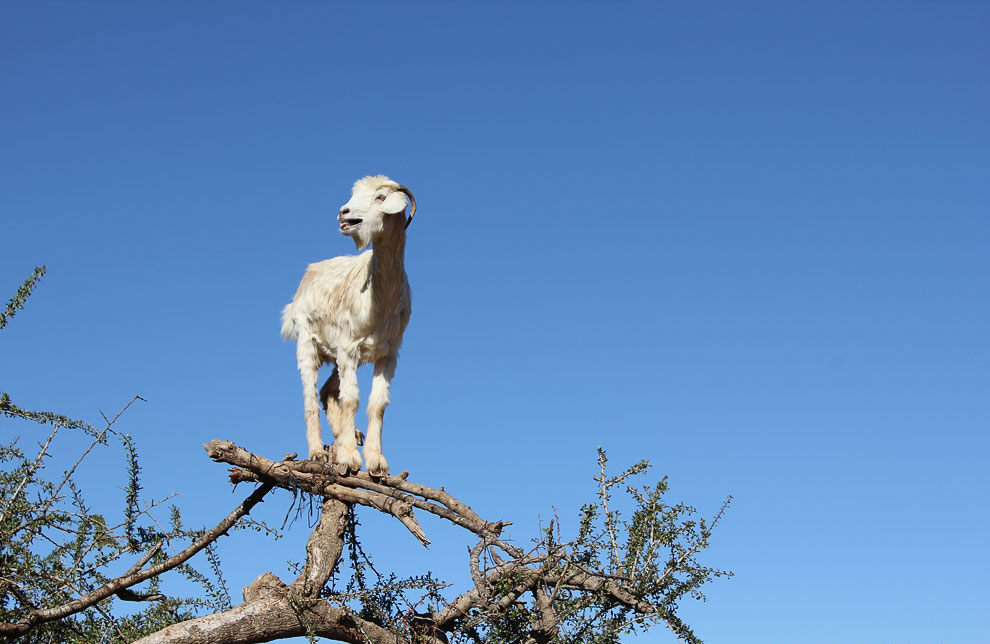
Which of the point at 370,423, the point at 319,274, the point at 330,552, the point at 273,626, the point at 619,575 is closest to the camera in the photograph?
the point at 619,575

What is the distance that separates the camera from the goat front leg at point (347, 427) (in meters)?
7.39

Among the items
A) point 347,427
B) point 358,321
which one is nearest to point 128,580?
point 347,427

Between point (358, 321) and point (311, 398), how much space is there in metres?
0.80

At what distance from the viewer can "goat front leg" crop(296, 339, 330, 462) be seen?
7.82m

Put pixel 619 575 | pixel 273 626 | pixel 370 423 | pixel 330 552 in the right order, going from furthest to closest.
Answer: pixel 370 423 < pixel 330 552 < pixel 273 626 < pixel 619 575

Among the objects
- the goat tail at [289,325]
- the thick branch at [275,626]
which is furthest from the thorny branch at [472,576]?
the goat tail at [289,325]

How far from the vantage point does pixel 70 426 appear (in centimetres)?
647

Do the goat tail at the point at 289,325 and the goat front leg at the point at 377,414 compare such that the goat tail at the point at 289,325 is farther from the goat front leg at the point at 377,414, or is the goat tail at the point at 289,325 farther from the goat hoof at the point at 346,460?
the goat hoof at the point at 346,460

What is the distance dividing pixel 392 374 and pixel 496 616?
264 centimetres

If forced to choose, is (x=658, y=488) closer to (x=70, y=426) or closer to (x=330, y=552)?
(x=330, y=552)

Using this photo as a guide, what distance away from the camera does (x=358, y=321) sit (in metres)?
7.82

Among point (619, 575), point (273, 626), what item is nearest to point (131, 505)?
point (273, 626)

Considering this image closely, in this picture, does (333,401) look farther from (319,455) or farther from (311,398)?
(319,455)

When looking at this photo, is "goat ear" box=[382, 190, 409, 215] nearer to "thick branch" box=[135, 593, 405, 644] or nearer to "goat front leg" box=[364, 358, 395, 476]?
"goat front leg" box=[364, 358, 395, 476]
